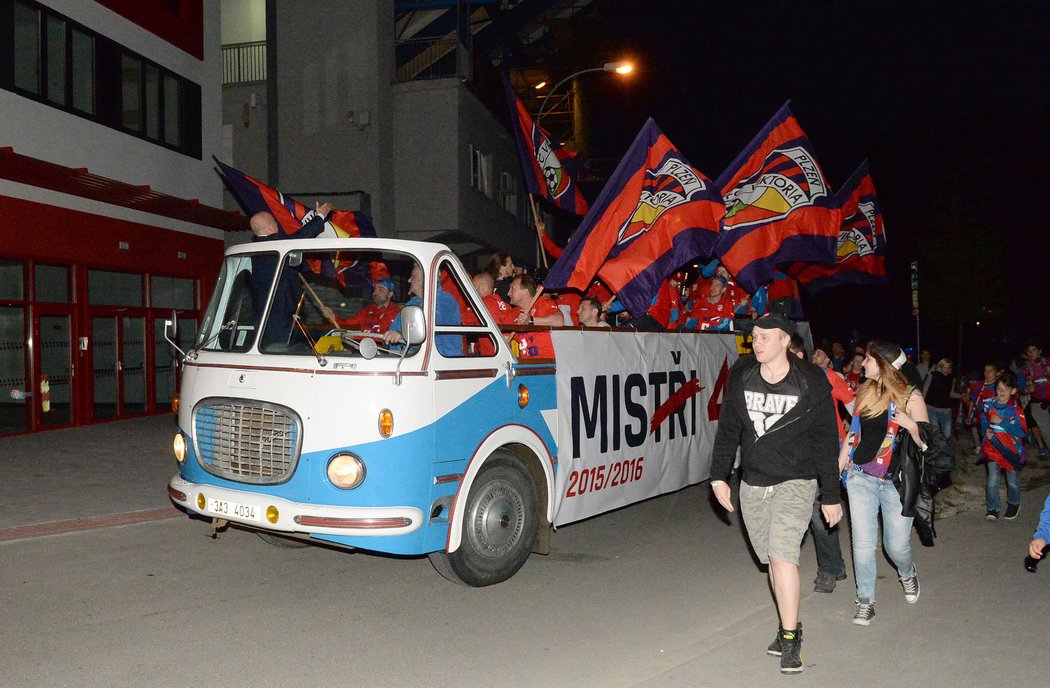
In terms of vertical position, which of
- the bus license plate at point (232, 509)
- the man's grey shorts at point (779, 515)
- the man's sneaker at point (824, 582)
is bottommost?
the man's sneaker at point (824, 582)

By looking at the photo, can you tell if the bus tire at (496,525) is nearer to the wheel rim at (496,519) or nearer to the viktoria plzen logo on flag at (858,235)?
the wheel rim at (496,519)

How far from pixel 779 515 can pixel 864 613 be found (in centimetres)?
128

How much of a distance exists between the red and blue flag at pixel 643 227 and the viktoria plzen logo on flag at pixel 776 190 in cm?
126

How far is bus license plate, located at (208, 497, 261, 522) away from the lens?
578cm

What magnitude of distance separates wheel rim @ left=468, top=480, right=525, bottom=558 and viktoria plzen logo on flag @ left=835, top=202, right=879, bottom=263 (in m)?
10.7

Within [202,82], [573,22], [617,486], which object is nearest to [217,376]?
[617,486]

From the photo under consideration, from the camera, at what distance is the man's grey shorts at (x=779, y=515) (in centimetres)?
489

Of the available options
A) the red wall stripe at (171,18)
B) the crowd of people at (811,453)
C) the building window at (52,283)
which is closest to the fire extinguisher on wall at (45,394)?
the building window at (52,283)

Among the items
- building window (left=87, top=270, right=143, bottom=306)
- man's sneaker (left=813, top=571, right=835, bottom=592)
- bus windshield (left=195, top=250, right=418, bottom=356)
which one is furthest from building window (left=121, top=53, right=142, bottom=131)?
man's sneaker (left=813, top=571, right=835, bottom=592)

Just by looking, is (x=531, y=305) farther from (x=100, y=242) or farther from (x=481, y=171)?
(x=481, y=171)

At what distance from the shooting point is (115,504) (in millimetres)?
9227

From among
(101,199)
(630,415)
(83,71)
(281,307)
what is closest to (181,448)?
(281,307)

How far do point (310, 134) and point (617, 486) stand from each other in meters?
15.6

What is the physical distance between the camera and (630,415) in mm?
8055
